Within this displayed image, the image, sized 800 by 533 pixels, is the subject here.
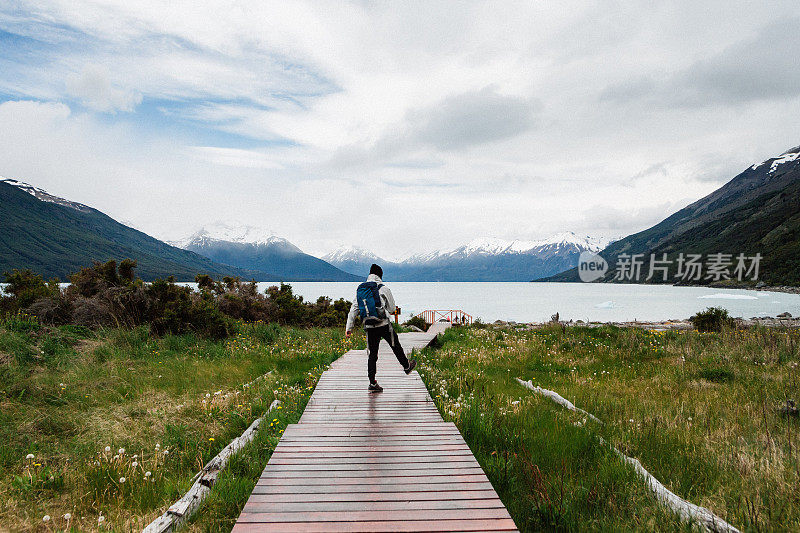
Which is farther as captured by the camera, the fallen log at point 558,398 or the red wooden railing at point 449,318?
the red wooden railing at point 449,318

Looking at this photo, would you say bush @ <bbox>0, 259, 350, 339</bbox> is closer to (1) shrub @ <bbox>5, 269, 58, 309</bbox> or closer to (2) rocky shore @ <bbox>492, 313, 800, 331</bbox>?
(1) shrub @ <bbox>5, 269, 58, 309</bbox>

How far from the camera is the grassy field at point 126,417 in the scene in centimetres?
413

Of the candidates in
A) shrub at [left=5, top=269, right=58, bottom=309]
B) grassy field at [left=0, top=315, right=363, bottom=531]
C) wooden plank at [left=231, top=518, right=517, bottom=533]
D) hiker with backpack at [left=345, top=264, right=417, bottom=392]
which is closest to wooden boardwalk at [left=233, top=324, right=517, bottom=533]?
wooden plank at [left=231, top=518, right=517, bottom=533]

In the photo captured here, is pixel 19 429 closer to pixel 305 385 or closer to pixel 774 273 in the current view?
pixel 305 385

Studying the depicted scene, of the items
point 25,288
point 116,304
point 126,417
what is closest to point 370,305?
point 126,417

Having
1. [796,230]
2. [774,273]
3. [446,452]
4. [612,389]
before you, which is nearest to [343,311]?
[612,389]

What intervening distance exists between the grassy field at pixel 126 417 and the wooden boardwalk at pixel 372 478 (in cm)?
52

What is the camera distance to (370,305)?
7.25m

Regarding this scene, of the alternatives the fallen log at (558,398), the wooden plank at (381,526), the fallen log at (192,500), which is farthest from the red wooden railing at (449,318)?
the wooden plank at (381,526)

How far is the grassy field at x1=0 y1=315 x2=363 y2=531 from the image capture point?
4.13m

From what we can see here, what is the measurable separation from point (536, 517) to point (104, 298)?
15.1 m

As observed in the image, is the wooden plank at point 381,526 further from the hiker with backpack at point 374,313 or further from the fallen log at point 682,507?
the hiker with backpack at point 374,313

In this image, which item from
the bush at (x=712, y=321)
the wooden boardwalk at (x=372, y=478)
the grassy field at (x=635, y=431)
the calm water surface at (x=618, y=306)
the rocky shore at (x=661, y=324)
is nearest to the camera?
the wooden boardwalk at (x=372, y=478)

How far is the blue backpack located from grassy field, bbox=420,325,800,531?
1.84 metres
